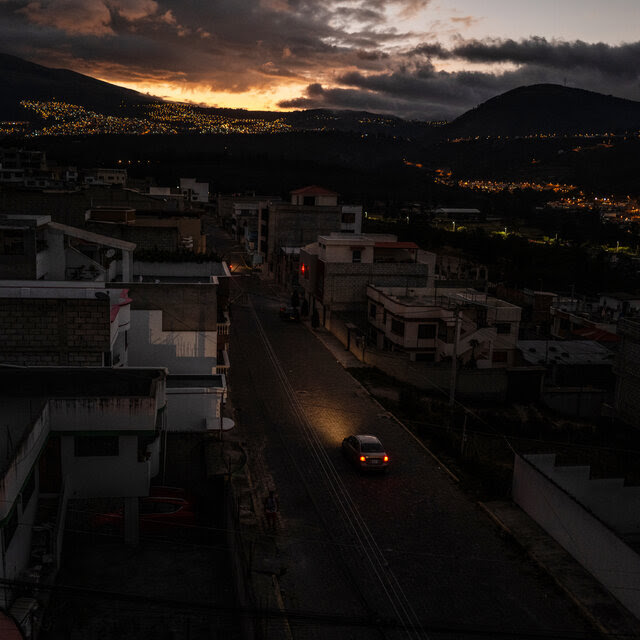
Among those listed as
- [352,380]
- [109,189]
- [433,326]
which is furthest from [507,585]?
[109,189]

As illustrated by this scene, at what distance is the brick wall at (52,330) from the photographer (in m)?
14.4

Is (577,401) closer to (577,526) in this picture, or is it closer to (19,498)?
(577,526)

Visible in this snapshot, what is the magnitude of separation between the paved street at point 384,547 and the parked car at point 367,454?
28 centimetres

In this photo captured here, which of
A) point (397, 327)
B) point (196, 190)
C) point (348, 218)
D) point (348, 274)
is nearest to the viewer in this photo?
point (397, 327)

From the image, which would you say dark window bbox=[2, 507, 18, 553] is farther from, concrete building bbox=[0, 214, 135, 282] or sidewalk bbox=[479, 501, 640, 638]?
concrete building bbox=[0, 214, 135, 282]

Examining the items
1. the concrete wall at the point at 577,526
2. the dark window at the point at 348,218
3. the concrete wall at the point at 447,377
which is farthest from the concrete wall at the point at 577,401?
the dark window at the point at 348,218

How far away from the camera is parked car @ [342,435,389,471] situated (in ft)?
51.7

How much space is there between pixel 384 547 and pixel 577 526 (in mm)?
3505

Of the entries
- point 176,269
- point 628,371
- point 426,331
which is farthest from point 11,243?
point 628,371

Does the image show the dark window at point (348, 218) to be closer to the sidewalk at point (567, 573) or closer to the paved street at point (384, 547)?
the paved street at point (384, 547)

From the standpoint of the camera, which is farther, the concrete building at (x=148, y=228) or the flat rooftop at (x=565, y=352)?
the flat rooftop at (x=565, y=352)

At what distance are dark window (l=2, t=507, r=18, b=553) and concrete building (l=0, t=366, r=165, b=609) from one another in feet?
1.26

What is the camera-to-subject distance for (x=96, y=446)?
39.7ft

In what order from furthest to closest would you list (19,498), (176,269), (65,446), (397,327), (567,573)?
(397,327), (176,269), (65,446), (567,573), (19,498)
